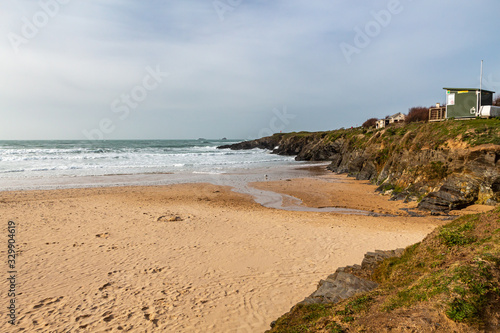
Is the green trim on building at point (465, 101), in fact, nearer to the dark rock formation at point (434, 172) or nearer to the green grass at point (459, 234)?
the dark rock formation at point (434, 172)

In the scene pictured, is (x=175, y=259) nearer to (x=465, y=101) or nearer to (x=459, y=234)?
(x=459, y=234)

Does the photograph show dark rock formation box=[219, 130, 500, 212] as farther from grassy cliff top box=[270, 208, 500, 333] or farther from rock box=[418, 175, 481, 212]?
grassy cliff top box=[270, 208, 500, 333]

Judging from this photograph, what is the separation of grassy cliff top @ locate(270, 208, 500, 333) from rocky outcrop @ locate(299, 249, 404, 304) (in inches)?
11.5

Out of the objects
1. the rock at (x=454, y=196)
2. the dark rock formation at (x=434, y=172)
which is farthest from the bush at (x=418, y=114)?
the rock at (x=454, y=196)

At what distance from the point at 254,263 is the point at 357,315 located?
4561 millimetres

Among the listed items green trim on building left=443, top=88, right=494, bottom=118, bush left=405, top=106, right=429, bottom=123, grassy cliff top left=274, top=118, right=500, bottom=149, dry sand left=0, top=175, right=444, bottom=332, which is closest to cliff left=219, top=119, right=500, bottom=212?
grassy cliff top left=274, top=118, right=500, bottom=149

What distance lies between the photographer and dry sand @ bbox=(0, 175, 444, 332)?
5.21 m

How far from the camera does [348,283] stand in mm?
4316

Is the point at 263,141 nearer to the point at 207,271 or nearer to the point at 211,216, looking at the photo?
the point at 211,216

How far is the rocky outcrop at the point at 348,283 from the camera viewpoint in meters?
3.99

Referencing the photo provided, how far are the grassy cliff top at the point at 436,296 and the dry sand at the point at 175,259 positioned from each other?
80.3 inches

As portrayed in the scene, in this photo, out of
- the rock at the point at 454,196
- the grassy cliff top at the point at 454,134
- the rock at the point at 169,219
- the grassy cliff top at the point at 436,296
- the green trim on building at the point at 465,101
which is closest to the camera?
the grassy cliff top at the point at 436,296

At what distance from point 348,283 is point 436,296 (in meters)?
1.44

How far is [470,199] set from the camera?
12.8 meters
